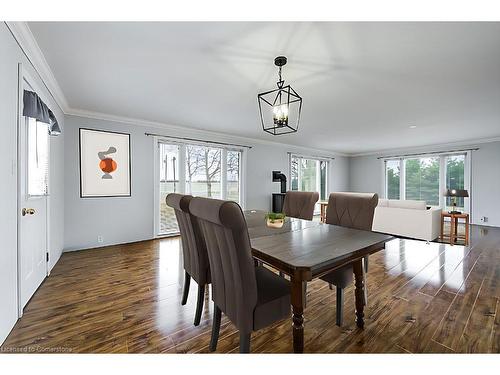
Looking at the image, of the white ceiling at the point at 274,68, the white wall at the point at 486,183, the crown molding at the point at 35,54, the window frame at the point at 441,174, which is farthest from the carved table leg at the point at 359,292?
the white wall at the point at 486,183

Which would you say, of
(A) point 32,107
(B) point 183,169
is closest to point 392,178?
(B) point 183,169

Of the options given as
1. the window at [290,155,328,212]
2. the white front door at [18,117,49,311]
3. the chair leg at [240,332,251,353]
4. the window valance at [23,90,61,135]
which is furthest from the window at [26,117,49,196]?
the window at [290,155,328,212]

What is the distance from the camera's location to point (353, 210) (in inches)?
92.2

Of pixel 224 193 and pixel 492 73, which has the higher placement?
pixel 492 73

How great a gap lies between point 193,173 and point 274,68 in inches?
125

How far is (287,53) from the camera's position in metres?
2.06

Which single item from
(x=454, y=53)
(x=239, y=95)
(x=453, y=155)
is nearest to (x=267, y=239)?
(x=239, y=95)

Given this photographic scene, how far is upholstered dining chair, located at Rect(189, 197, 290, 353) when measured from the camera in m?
1.10

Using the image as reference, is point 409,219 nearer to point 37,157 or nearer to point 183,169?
point 183,169

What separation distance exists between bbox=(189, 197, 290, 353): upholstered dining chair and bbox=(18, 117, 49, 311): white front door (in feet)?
5.63

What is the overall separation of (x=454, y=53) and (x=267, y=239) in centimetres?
239

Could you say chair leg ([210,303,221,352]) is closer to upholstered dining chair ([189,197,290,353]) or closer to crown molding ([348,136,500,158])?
upholstered dining chair ([189,197,290,353])

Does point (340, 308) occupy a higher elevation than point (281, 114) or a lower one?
lower
